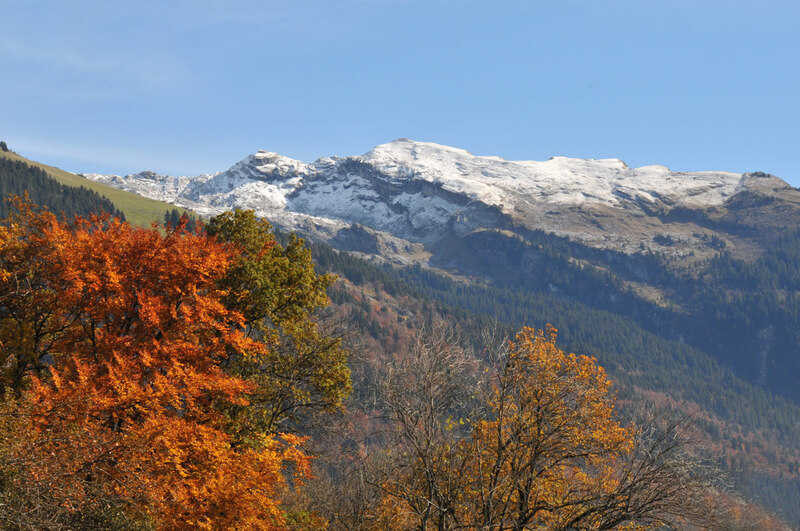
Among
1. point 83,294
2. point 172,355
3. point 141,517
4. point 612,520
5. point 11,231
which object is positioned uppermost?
point 11,231

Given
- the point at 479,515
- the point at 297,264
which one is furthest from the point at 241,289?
the point at 479,515

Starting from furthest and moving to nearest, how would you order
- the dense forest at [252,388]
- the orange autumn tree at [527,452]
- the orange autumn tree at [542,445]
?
1. the orange autumn tree at [542,445]
2. the dense forest at [252,388]
3. the orange autumn tree at [527,452]

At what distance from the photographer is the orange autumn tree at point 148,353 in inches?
979

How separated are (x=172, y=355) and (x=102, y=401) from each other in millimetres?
3812

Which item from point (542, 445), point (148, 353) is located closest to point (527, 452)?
point (542, 445)

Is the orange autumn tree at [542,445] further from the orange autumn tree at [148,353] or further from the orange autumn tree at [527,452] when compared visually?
the orange autumn tree at [148,353]

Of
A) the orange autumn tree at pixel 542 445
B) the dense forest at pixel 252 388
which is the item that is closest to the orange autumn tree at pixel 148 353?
the dense forest at pixel 252 388

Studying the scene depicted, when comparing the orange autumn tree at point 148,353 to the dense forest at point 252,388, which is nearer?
the dense forest at point 252,388

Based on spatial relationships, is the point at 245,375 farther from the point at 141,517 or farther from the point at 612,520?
the point at 612,520

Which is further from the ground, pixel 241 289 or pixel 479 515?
pixel 241 289

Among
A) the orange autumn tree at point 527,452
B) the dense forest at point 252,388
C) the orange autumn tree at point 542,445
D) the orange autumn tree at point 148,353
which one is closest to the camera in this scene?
the orange autumn tree at point 527,452

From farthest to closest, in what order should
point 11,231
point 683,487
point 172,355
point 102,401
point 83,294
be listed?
point 11,231
point 83,294
point 172,355
point 102,401
point 683,487

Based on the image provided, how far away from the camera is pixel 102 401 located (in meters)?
24.3

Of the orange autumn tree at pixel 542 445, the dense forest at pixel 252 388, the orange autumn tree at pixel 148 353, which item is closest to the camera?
the dense forest at pixel 252 388
